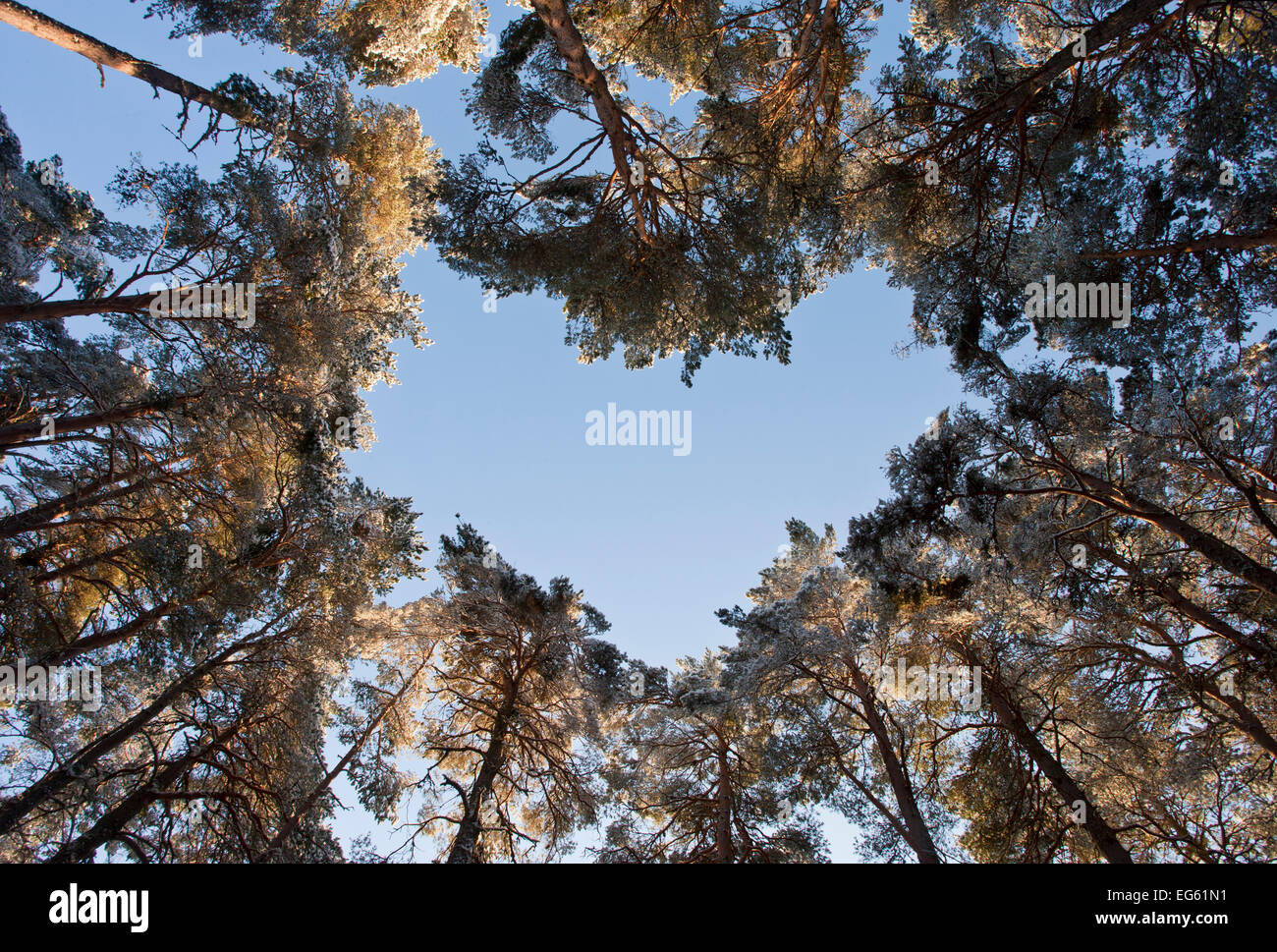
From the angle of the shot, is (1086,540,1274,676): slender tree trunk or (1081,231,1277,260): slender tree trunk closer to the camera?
(1081,231,1277,260): slender tree trunk

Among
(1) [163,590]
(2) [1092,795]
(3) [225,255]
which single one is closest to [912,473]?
(2) [1092,795]

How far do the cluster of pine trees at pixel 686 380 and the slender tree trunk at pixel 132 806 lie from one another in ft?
0.22

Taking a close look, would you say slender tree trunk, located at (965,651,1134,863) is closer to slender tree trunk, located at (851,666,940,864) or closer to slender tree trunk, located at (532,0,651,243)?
slender tree trunk, located at (851,666,940,864)

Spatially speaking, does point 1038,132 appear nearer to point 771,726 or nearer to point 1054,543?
point 1054,543

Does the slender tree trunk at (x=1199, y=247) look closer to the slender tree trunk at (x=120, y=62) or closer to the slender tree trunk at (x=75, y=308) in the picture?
the slender tree trunk at (x=120, y=62)

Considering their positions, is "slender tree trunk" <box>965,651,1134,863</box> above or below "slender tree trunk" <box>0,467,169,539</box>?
below

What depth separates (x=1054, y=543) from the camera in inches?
324

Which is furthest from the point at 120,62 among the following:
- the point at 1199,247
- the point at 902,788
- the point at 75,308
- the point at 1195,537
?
the point at 902,788

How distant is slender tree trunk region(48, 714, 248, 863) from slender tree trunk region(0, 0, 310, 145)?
857 cm

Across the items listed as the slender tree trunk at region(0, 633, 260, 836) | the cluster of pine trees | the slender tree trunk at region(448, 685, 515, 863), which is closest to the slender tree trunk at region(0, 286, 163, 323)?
the cluster of pine trees

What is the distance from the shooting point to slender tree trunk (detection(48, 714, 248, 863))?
22.5 feet

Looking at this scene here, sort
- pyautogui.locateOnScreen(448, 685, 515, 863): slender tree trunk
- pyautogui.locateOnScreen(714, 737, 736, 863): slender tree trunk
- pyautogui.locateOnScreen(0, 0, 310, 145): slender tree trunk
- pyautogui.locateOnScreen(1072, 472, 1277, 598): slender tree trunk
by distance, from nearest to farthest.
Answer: pyautogui.locateOnScreen(1072, 472, 1277, 598): slender tree trunk → pyautogui.locateOnScreen(0, 0, 310, 145): slender tree trunk → pyautogui.locateOnScreen(448, 685, 515, 863): slender tree trunk → pyautogui.locateOnScreen(714, 737, 736, 863): slender tree trunk

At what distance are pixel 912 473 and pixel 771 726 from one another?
25.0ft

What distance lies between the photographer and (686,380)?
35.3ft
